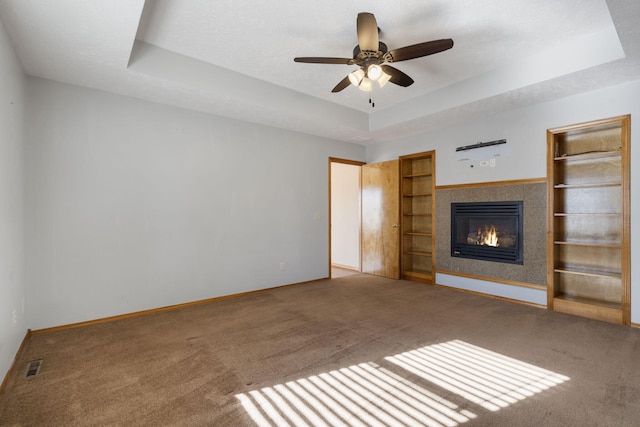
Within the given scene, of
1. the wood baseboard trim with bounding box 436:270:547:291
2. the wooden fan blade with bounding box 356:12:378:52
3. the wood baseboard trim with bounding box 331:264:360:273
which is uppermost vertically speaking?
the wooden fan blade with bounding box 356:12:378:52

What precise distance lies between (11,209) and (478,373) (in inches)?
150

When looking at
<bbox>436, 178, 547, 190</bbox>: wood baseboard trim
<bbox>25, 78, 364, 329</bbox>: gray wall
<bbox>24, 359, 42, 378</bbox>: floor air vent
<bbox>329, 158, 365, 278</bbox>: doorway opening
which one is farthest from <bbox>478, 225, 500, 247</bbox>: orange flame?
<bbox>24, 359, 42, 378</bbox>: floor air vent

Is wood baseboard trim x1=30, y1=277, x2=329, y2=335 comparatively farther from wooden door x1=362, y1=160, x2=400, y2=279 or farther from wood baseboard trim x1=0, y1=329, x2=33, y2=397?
wooden door x1=362, y1=160, x2=400, y2=279

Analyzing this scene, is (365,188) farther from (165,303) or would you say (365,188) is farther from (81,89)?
(81,89)

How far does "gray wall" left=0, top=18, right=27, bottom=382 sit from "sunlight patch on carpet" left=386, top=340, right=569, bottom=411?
287 cm

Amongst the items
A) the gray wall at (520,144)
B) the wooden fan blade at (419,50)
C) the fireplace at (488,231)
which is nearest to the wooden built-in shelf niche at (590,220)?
the gray wall at (520,144)

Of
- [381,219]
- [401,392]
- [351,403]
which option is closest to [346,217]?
[381,219]

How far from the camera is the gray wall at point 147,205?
3008 millimetres

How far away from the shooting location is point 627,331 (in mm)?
2984

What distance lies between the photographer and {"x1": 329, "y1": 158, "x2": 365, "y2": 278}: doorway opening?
6.38 m

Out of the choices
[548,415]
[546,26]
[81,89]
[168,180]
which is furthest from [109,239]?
[546,26]

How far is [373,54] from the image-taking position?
2.53 meters

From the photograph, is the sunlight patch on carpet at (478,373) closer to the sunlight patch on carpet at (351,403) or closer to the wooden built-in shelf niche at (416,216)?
the sunlight patch on carpet at (351,403)

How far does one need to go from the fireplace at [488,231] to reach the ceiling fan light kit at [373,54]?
2.40 meters
